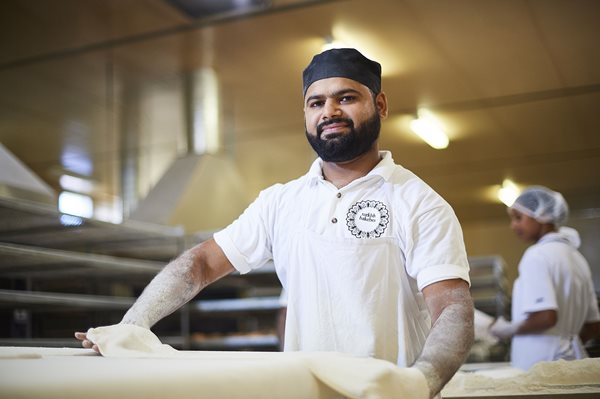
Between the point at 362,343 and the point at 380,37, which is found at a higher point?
the point at 380,37

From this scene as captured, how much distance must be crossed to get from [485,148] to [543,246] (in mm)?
1636

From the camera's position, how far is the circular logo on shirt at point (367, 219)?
4.78ft

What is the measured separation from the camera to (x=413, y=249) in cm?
141

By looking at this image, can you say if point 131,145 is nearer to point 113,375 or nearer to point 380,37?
point 380,37

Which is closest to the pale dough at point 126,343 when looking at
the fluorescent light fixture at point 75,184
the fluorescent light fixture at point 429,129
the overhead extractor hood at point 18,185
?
the overhead extractor hood at point 18,185

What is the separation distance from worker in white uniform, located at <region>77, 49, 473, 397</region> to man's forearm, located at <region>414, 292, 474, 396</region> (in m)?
0.03

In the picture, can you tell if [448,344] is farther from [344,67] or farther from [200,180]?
[200,180]

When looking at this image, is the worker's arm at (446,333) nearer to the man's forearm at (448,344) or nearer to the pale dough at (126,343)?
the man's forearm at (448,344)

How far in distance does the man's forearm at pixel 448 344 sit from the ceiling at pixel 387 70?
5.27ft

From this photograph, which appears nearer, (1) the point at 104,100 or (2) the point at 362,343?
(2) the point at 362,343

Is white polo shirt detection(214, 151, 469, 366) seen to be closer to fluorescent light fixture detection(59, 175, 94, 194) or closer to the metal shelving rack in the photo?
the metal shelving rack

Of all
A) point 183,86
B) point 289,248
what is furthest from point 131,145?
point 289,248

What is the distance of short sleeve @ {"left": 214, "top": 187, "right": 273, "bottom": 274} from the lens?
63.6 inches

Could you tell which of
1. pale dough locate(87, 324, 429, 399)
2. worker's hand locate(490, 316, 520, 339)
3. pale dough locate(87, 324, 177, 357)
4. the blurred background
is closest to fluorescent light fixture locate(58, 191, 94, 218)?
the blurred background
